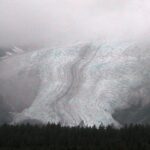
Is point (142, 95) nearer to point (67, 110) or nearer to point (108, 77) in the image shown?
point (108, 77)

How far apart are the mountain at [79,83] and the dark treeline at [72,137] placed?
4156mm

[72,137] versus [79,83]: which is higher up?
[72,137]

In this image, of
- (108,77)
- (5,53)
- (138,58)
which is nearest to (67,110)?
(108,77)

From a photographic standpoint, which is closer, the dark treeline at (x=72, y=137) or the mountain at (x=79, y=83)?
the dark treeline at (x=72, y=137)

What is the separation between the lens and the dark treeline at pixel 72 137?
174ft

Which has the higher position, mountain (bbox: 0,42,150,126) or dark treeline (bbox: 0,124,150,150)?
dark treeline (bbox: 0,124,150,150)

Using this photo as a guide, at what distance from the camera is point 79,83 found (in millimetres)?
68625

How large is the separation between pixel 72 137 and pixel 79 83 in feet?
40.2

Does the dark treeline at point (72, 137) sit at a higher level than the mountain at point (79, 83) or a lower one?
higher

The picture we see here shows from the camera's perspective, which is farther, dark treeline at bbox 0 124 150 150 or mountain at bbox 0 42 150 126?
mountain at bbox 0 42 150 126

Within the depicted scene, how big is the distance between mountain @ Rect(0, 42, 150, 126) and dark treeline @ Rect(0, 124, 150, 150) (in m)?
4.16

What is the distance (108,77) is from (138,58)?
4.40 meters

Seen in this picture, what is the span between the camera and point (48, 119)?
6500 cm

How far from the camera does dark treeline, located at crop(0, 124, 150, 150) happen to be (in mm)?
53125
